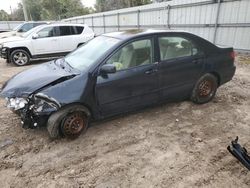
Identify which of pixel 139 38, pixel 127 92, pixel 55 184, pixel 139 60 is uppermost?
pixel 139 38

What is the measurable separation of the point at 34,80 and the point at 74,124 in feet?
3.07

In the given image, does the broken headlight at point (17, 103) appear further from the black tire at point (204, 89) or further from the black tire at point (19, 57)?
the black tire at point (19, 57)

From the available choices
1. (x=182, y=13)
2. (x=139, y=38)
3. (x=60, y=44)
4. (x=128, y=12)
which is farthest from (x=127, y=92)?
(x=128, y=12)

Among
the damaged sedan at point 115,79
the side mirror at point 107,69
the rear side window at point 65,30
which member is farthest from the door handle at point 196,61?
the rear side window at point 65,30

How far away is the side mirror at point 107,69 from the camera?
357 cm

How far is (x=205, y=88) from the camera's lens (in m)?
4.86

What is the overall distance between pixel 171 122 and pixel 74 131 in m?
1.72

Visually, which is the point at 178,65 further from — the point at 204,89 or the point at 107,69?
the point at 107,69

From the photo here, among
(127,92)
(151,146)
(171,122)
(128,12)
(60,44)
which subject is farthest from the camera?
(128,12)

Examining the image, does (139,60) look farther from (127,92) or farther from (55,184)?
(55,184)

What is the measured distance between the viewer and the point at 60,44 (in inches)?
412

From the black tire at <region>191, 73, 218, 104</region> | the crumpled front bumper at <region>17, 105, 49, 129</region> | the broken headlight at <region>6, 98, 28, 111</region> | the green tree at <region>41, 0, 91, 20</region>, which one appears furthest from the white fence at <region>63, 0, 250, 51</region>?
the green tree at <region>41, 0, 91, 20</region>

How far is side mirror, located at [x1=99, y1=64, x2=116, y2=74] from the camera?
3570 mm

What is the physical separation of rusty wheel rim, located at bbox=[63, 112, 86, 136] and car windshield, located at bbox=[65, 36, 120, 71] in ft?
2.50
